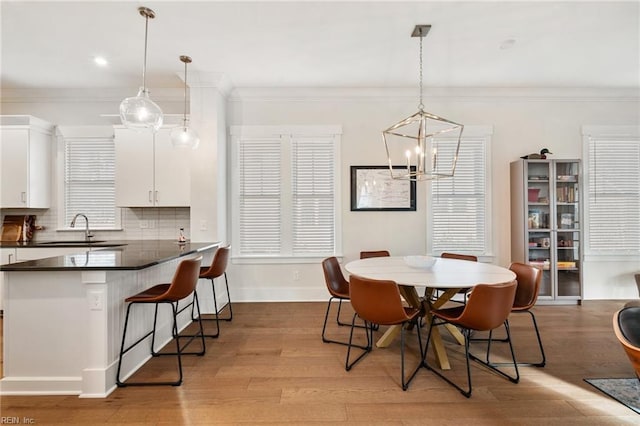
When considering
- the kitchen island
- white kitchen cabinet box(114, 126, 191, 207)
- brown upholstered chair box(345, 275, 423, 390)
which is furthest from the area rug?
white kitchen cabinet box(114, 126, 191, 207)

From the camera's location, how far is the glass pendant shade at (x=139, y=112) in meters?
2.36

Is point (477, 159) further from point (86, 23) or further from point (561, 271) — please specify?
point (86, 23)

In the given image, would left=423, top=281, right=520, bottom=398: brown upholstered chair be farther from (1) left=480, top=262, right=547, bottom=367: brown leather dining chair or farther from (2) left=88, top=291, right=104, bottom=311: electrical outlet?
(2) left=88, top=291, right=104, bottom=311: electrical outlet

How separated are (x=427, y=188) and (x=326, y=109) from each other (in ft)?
5.95

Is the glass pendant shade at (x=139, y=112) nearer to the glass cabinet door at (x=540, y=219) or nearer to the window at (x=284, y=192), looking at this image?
the window at (x=284, y=192)

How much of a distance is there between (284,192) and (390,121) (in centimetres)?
180

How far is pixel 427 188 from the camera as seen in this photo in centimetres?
426

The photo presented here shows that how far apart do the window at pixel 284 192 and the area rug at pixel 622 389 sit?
281 centimetres

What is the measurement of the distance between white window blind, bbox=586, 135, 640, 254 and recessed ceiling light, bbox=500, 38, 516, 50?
2227mm

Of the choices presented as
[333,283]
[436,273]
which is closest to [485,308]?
[436,273]

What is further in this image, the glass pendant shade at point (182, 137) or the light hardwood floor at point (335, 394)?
the glass pendant shade at point (182, 137)

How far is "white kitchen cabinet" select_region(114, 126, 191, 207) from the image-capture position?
12.7ft

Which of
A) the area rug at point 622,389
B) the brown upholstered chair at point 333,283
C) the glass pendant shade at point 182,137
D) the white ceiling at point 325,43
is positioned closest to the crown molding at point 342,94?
the white ceiling at point 325,43

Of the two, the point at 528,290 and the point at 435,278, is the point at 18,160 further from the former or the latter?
the point at 528,290
